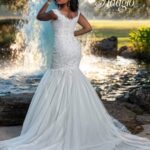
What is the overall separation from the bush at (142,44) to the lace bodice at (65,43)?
505 inches

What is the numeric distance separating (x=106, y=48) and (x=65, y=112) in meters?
14.9

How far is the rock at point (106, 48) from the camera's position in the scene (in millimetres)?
19562

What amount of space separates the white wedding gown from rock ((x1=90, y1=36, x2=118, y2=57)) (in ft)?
46.3

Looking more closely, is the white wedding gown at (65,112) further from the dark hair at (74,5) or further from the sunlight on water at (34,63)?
the sunlight on water at (34,63)

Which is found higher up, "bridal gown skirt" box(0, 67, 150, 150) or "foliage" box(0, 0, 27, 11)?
"foliage" box(0, 0, 27, 11)

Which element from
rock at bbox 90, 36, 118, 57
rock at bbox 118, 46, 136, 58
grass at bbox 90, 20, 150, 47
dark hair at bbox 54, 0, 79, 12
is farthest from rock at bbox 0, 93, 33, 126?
grass at bbox 90, 20, 150, 47

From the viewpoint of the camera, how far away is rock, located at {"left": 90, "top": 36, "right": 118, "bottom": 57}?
1956cm

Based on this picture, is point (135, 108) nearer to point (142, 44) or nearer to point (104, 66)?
point (104, 66)

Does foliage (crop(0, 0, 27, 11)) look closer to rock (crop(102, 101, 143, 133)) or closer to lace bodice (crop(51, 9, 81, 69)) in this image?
rock (crop(102, 101, 143, 133))

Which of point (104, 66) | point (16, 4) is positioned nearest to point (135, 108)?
point (104, 66)

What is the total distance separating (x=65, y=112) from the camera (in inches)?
200

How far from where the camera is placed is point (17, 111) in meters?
6.24

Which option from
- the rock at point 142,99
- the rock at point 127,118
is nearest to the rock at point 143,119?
the rock at point 127,118

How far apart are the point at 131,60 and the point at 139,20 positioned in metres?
12.8
